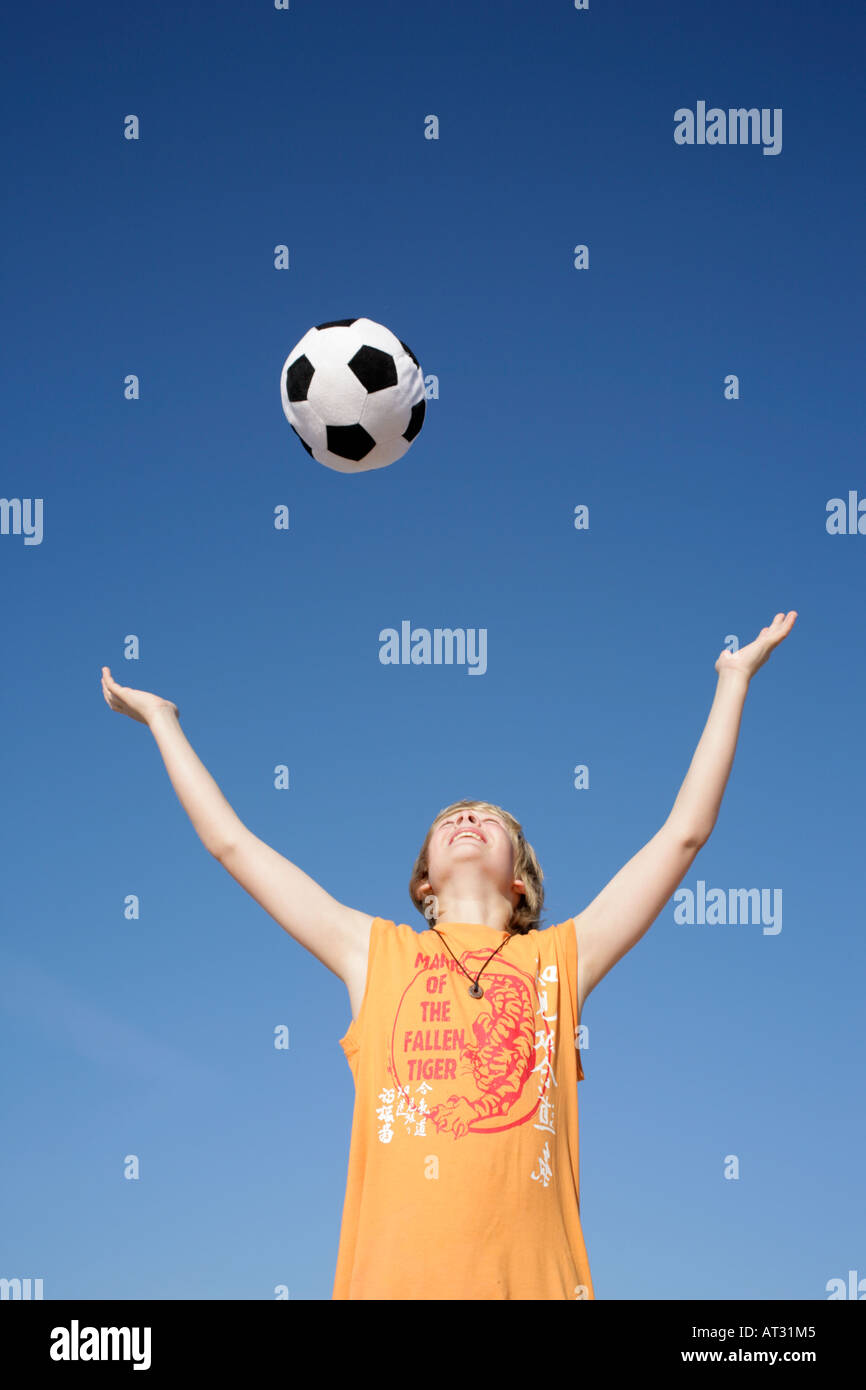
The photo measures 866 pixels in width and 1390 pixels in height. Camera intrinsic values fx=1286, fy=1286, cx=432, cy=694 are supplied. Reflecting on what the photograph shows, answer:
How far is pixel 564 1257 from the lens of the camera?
4.30m

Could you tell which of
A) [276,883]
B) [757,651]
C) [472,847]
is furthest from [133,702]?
[757,651]

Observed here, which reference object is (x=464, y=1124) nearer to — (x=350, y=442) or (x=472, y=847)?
(x=472, y=847)

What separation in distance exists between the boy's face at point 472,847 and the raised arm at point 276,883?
404 mm

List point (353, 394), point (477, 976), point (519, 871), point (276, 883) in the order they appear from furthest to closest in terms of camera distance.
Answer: point (353, 394) → point (519, 871) → point (276, 883) → point (477, 976)

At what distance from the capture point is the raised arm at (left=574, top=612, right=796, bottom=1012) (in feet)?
15.5

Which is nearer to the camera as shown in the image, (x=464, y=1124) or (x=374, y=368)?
(x=464, y=1124)

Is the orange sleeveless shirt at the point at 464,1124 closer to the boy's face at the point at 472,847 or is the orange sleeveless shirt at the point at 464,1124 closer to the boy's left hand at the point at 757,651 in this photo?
the boy's face at the point at 472,847

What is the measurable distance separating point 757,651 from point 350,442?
7.48 feet

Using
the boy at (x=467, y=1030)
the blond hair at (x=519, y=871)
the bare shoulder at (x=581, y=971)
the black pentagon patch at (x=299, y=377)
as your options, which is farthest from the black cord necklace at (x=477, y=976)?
the black pentagon patch at (x=299, y=377)

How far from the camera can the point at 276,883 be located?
189 inches

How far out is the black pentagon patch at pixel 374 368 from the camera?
6172mm
